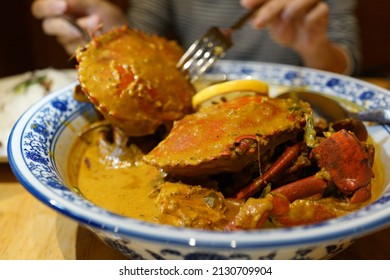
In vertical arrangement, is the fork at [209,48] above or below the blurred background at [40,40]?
above

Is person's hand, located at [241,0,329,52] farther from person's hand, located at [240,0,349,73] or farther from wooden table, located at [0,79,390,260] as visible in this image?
wooden table, located at [0,79,390,260]

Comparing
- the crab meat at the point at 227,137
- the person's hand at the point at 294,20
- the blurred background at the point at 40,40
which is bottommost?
the blurred background at the point at 40,40

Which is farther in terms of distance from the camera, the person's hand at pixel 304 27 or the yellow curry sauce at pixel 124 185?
the person's hand at pixel 304 27

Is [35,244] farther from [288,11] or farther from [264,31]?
[264,31]

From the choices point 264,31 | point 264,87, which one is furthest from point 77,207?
point 264,31

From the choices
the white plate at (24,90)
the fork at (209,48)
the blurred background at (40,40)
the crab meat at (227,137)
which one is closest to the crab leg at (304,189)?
the crab meat at (227,137)

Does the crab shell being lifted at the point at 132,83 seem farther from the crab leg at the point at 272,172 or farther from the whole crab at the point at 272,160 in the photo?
the crab leg at the point at 272,172
